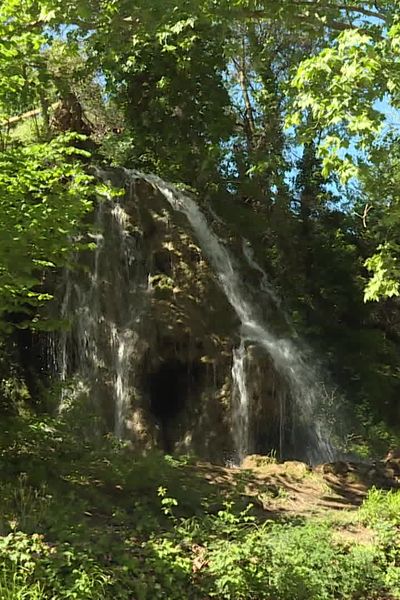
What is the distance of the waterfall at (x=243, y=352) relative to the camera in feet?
46.7

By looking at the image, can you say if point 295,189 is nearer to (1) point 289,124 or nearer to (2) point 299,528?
(1) point 289,124

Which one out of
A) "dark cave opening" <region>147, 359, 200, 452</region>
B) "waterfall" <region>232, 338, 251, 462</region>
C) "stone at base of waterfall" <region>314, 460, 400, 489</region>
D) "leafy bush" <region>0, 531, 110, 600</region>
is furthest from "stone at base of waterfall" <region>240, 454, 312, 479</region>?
"leafy bush" <region>0, 531, 110, 600</region>

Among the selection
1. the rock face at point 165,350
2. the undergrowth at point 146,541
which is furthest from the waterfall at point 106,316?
the undergrowth at point 146,541

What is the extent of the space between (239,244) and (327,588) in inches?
577

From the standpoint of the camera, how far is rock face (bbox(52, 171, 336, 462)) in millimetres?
13305

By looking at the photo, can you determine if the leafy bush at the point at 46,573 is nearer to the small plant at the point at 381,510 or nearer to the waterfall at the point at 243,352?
the small plant at the point at 381,510

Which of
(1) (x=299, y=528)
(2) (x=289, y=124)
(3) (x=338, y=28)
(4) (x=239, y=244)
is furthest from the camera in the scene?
(4) (x=239, y=244)

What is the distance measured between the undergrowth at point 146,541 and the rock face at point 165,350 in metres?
5.04

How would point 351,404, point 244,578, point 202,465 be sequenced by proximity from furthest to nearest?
point 351,404
point 202,465
point 244,578

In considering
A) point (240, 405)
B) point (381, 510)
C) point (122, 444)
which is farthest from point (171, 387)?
point (381, 510)

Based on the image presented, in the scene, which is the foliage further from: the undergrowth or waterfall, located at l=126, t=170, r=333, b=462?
waterfall, located at l=126, t=170, r=333, b=462

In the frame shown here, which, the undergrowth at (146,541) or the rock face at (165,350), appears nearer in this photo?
the undergrowth at (146,541)

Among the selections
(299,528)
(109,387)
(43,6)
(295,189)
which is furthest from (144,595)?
(295,189)

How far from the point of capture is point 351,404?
16.5 meters
